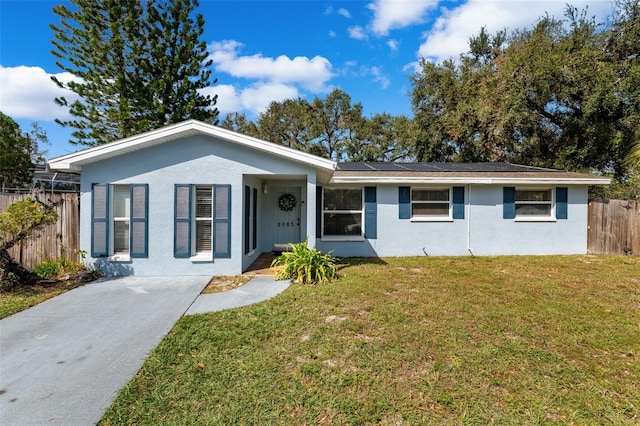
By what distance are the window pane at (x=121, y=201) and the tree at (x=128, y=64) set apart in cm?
907

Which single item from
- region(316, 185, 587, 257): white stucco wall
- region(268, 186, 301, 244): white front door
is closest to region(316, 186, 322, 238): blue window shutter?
region(316, 185, 587, 257): white stucco wall

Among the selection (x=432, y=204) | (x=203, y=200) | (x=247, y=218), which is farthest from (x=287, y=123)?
(x=203, y=200)

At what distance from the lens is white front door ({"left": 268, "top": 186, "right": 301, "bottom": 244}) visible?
33.2 ft

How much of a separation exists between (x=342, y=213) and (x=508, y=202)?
536cm

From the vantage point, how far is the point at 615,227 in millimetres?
9555

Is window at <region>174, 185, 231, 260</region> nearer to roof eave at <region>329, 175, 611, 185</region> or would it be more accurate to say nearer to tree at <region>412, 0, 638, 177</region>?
roof eave at <region>329, 175, 611, 185</region>

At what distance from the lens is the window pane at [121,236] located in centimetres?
705

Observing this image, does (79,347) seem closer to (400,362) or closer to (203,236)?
(203,236)

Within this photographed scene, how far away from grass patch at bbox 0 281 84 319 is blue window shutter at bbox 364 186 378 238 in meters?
7.34

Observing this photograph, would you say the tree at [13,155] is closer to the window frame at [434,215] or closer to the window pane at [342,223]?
the window pane at [342,223]

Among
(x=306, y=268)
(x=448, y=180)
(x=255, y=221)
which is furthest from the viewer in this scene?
(x=448, y=180)

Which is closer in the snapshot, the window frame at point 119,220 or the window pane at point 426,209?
the window frame at point 119,220

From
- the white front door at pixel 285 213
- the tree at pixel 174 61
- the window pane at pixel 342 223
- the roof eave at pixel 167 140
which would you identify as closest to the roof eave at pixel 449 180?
the window pane at pixel 342 223

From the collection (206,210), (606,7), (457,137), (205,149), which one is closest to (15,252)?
(206,210)
